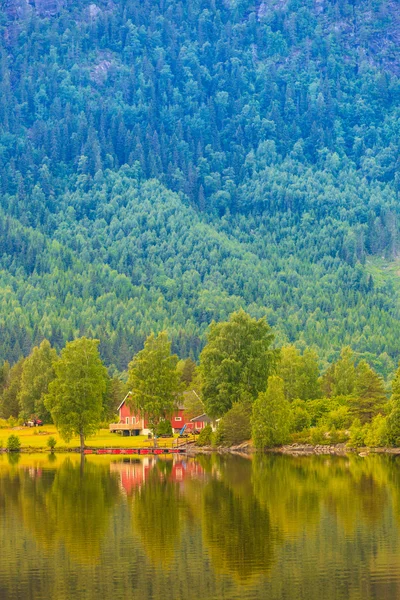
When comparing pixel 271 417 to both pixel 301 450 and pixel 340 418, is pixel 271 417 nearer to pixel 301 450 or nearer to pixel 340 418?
pixel 301 450

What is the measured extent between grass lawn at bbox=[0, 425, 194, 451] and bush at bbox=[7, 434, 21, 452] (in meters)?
1.57

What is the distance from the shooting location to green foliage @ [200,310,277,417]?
148 metres

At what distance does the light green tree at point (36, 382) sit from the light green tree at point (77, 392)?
102ft

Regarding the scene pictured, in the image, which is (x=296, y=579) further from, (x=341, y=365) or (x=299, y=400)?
(x=341, y=365)

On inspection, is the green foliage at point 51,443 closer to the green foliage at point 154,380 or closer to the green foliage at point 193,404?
the green foliage at point 154,380

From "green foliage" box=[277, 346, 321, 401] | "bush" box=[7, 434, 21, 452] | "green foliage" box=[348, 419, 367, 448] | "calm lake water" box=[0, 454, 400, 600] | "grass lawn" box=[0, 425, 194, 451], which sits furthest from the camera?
"green foliage" box=[277, 346, 321, 401]

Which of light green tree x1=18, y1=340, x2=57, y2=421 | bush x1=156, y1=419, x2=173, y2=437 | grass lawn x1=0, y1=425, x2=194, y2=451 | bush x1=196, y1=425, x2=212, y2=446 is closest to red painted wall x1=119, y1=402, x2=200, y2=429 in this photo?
grass lawn x1=0, y1=425, x2=194, y2=451

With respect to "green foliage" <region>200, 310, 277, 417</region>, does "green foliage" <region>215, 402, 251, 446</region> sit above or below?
below

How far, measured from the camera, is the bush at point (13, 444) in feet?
510

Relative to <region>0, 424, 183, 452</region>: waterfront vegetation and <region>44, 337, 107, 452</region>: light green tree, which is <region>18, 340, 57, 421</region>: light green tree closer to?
<region>0, 424, 183, 452</region>: waterfront vegetation

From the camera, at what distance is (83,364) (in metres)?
149

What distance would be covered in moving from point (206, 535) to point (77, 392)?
81044mm

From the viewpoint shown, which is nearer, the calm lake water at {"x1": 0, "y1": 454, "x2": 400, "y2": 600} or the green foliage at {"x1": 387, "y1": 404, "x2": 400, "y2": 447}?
the calm lake water at {"x1": 0, "y1": 454, "x2": 400, "y2": 600}

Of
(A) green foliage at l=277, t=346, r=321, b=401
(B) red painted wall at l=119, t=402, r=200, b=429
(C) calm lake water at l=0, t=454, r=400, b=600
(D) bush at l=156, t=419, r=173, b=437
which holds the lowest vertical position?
(C) calm lake water at l=0, t=454, r=400, b=600
